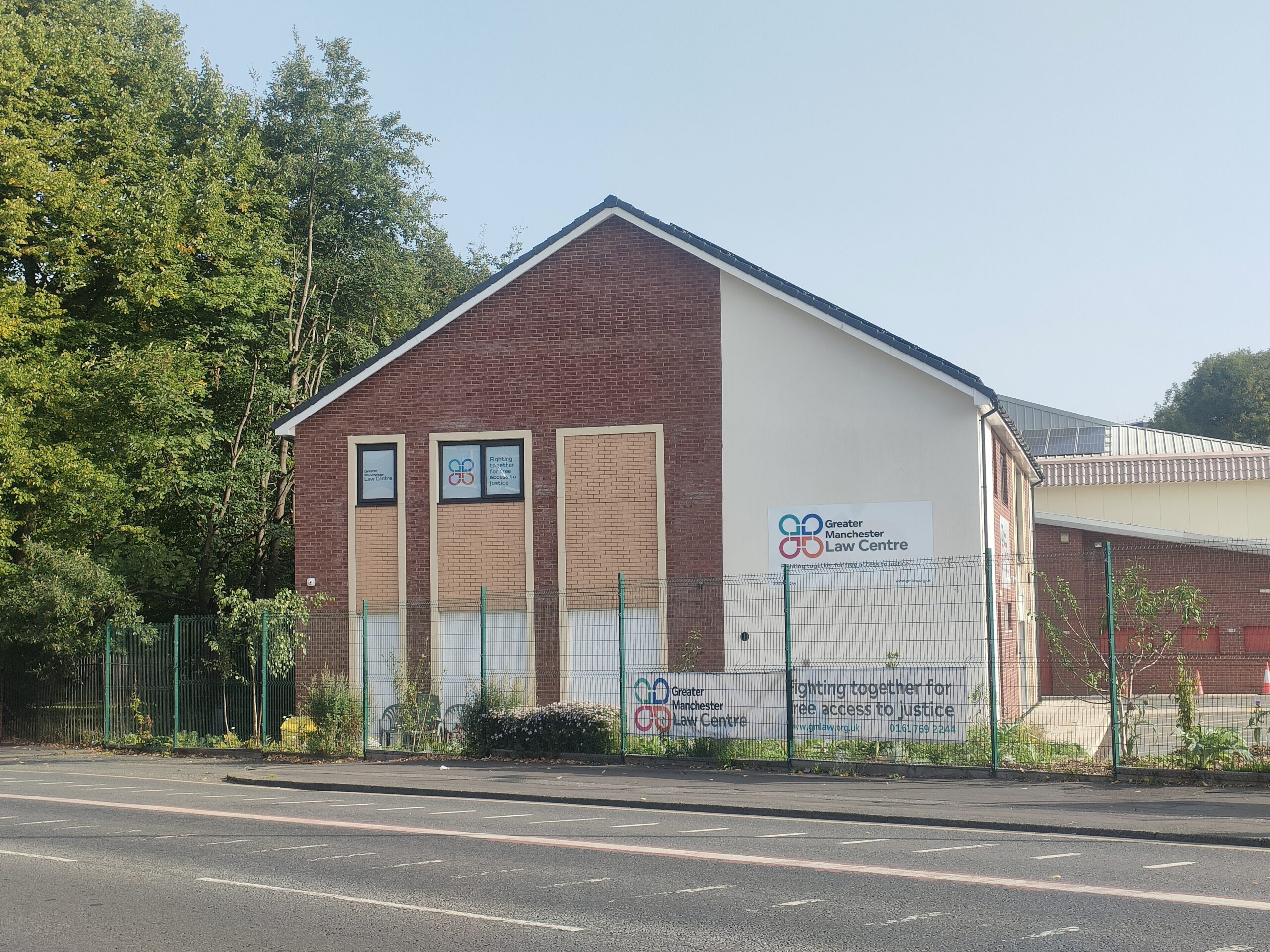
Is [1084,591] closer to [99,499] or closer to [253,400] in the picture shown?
[99,499]

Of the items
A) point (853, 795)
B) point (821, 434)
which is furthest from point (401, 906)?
point (821, 434)

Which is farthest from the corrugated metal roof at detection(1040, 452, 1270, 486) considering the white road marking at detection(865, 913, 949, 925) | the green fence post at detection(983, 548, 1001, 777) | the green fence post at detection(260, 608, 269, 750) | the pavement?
the white road marking at detection(865, 913, 949, 925)

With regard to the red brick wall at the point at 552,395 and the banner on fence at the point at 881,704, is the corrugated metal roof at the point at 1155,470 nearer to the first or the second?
the red brick wall at the point at 552,395

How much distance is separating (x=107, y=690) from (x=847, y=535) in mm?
14396

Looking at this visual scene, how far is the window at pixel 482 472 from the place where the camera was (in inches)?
917

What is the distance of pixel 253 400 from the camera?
115ft

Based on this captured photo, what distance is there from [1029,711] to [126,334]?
2327 cm

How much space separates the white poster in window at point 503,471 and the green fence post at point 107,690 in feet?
25.7

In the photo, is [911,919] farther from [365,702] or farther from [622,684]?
[365,702]

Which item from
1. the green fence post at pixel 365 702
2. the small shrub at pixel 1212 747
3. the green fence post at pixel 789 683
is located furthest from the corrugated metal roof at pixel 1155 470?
the small shrub at pixel 1212 747

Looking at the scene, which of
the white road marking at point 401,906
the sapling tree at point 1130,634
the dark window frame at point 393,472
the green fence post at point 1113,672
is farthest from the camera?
the dark window frame at point 393,472

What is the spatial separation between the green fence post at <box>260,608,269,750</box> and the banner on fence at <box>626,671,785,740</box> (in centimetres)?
690

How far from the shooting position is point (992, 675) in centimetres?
1531

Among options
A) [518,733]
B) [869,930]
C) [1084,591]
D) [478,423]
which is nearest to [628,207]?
[478,423]
